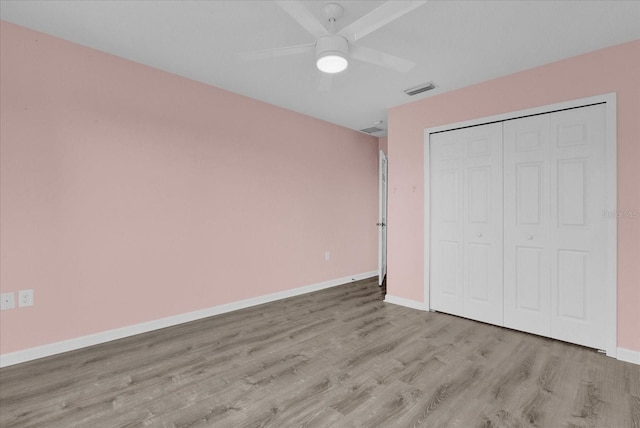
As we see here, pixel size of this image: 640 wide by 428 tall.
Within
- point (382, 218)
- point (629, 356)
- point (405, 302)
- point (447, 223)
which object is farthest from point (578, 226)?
point (382, 218)

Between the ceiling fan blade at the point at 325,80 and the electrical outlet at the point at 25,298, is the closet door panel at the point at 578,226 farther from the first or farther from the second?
the electrical outlet at the point at 25,298

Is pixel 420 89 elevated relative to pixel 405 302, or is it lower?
elevated

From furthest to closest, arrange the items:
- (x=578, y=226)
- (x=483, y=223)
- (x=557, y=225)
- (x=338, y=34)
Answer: (x=483, y=223) < (x=557, y=225) < (x=578, y=226) < (x=338, y=34)

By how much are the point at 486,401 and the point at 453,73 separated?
2802 millimetres

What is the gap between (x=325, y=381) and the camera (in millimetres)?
2109

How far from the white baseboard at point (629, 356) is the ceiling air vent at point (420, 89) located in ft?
9.39

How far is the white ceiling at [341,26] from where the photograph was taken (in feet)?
6.86

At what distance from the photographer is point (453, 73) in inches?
119

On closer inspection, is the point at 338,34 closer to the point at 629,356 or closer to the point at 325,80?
the point at 325,80

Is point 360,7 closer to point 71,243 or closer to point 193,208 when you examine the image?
point 193,208

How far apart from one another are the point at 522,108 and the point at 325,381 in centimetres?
303

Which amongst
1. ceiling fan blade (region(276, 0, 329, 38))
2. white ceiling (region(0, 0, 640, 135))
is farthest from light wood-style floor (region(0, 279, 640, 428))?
white ceiling (region(0, 0, 640, 135))

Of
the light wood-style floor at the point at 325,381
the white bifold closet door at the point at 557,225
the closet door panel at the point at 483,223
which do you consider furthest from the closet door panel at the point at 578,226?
the closet door panel at the point at 483,223

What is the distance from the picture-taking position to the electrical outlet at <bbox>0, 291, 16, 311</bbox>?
2.27m
